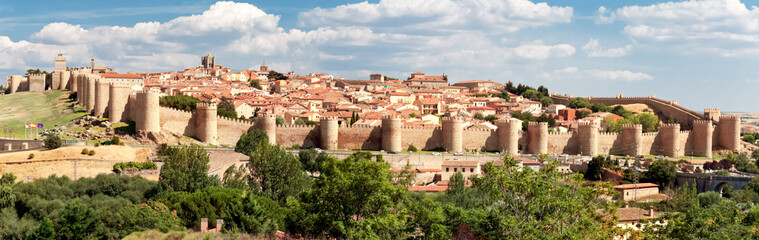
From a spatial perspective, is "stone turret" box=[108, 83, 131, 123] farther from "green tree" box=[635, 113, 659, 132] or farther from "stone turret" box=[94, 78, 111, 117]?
"green tree" box=[635, 113, 659, 132]

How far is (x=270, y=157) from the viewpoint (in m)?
25.8

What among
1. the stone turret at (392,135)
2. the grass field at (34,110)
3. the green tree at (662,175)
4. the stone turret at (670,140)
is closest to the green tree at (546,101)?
the stone turret at (670,140)

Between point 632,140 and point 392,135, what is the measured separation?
1450 centimetres

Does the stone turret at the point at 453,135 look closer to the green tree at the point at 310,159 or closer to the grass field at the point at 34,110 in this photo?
the green tree at the point at 310,159

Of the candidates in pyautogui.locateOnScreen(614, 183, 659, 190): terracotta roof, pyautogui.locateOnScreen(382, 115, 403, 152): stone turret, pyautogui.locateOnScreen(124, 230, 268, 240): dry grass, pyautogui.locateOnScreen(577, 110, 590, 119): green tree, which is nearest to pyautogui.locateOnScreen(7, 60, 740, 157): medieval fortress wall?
pyautogui.locateOnScreen(382, 115, 403, 152): stone turret

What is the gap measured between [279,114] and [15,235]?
32.4 m

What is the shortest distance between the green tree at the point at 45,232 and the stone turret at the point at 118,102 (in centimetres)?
2021

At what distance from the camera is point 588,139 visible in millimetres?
45031

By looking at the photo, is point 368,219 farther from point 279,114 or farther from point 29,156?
point 279,114

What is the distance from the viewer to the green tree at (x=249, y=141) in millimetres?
36494

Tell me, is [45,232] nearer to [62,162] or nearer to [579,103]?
[62,162]

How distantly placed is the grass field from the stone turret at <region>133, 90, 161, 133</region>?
16.3 feet

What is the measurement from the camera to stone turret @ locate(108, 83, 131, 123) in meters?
38.5

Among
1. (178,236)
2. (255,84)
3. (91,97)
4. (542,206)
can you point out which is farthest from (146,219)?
(255,84)
